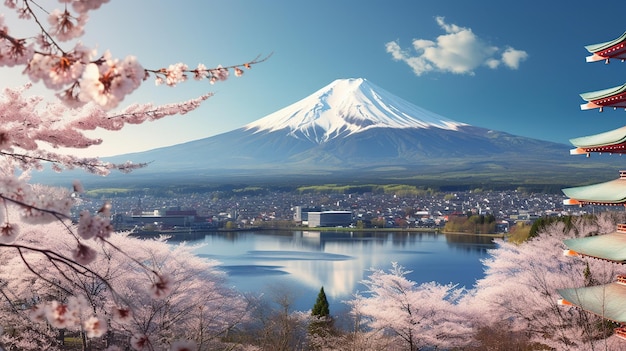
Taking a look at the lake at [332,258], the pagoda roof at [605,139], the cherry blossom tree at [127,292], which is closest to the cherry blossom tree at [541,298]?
the pagoda roof at [605,139]

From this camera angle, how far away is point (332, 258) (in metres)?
27.7

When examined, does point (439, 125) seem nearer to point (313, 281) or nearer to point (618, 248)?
point (313, 281)

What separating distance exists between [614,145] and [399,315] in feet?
19.0

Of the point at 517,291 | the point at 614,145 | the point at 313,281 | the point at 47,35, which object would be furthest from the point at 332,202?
the point at 47,35

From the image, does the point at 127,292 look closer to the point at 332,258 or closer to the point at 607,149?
the point at 607,149

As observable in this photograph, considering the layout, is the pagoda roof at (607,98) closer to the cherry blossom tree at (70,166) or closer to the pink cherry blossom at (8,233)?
the cherry blossom tree at (70,166)

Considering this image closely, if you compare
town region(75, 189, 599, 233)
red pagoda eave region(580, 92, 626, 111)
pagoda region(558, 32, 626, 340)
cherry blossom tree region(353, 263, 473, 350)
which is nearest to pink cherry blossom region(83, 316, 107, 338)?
pagoda region(558, 32, 626, 340)

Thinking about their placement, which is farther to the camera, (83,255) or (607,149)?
(607,149)

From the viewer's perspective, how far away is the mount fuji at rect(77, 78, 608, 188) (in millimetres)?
116375

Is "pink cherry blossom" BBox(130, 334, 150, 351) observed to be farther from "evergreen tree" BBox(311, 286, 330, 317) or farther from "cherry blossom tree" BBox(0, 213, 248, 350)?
"evergreen tree" BBox(311, 286, 330, 317)

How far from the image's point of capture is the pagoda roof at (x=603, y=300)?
233 inches

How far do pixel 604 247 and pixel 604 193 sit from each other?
0.69 m

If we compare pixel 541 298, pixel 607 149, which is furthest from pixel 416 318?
pixel 607 149

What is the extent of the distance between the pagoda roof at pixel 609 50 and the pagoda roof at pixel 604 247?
88.5 inches
